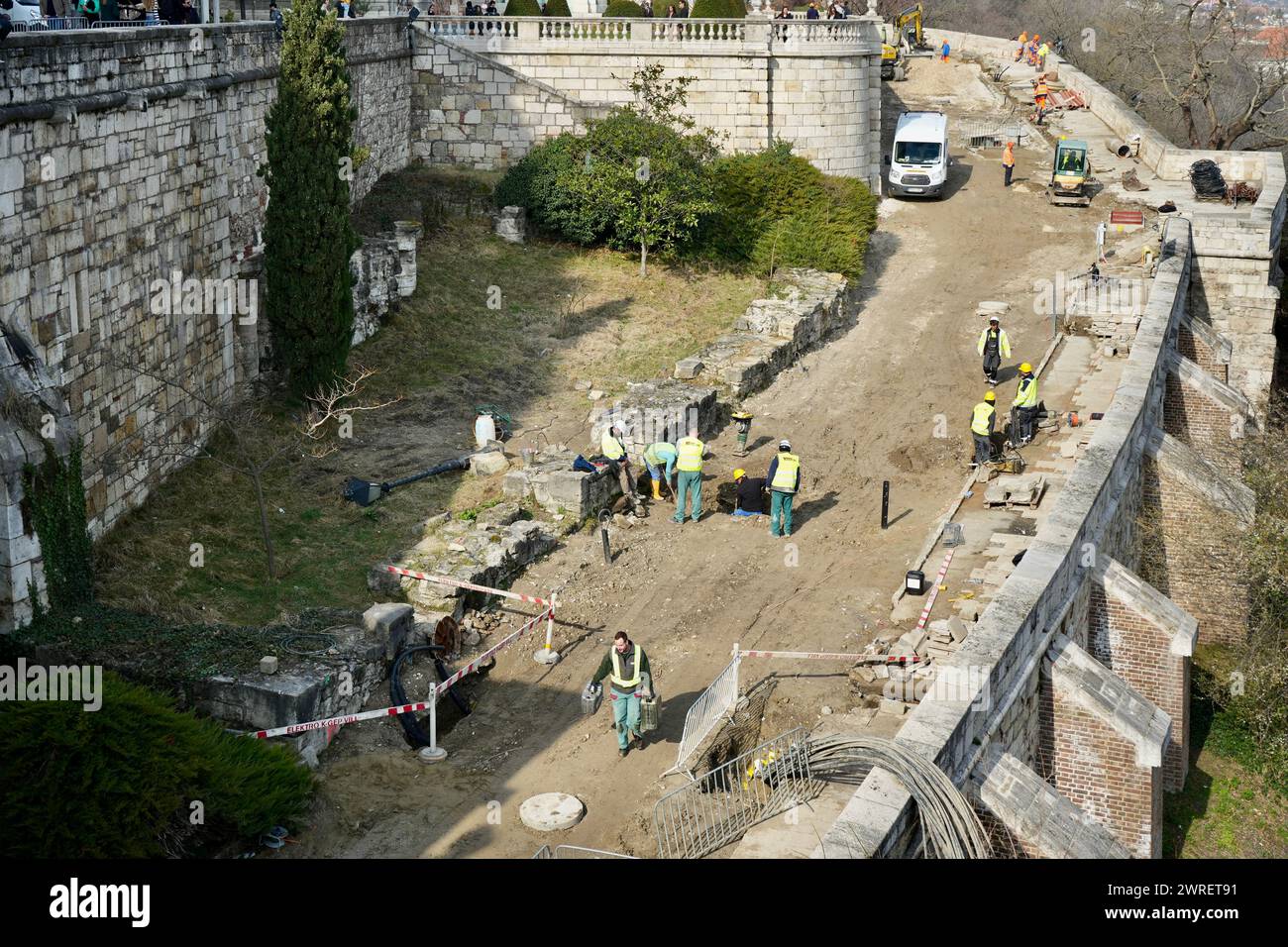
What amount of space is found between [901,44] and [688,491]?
37.1 m

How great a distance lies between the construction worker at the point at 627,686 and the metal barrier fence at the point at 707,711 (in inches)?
22.8

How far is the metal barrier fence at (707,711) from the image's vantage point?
52.9 ft

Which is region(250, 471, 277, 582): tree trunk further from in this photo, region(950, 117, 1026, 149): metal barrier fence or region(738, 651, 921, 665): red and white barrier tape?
region(950, 117, 1026, 149): metal barrier fence

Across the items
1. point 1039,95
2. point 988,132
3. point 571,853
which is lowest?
point 571,853

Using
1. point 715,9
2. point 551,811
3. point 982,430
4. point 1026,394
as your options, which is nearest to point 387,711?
point 551,811

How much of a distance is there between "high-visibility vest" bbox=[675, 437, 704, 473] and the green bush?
9637mm

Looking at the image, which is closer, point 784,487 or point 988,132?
point 784,487

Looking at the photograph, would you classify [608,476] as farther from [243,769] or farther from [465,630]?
[243,769]

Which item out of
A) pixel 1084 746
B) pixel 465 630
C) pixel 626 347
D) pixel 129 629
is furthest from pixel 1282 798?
pixel 129 629

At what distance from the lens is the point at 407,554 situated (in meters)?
20.7

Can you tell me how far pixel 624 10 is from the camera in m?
40.5

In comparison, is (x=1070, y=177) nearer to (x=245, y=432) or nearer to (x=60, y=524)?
(x=245, y=432)

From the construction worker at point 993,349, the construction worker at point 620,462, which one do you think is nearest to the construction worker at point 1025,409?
the construction worker at point 993,349

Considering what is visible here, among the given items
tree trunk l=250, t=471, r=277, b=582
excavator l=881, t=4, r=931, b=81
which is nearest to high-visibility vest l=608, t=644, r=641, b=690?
tree trunk l=250, t=471, r=277, b=582
